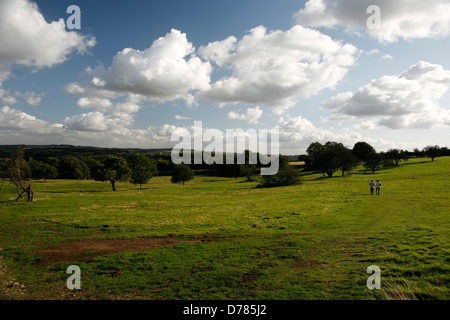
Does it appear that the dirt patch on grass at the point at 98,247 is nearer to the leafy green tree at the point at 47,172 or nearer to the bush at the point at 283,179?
the bush at the point at 283,179

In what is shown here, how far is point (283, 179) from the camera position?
220 ft

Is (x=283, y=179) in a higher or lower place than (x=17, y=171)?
lower

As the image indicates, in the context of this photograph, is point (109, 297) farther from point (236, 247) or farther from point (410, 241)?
point (410, 241)

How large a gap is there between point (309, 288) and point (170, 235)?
1258 centimetres

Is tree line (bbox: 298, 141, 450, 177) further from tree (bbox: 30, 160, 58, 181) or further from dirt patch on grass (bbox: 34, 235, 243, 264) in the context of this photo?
tree (bbox: 30, 160, 58, 181)

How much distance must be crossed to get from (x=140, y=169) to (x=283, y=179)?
43.1 meters

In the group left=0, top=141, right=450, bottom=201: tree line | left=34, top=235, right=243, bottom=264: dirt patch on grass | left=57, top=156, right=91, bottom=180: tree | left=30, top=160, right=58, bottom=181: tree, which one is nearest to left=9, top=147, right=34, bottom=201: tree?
left=0, top=141, right=450, bottom=201: tree line

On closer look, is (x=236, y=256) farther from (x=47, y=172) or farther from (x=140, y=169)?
(x=47, y=172)

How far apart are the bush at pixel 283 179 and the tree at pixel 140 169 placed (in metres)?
35.3

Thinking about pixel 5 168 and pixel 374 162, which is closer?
pixel 5 168

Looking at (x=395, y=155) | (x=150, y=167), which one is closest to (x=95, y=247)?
(x=150, y=167)

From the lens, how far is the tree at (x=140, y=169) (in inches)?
2800

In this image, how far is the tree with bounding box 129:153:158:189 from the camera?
7112cm

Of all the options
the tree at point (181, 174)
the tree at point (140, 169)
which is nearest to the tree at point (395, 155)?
the tree at point (181, 174)
